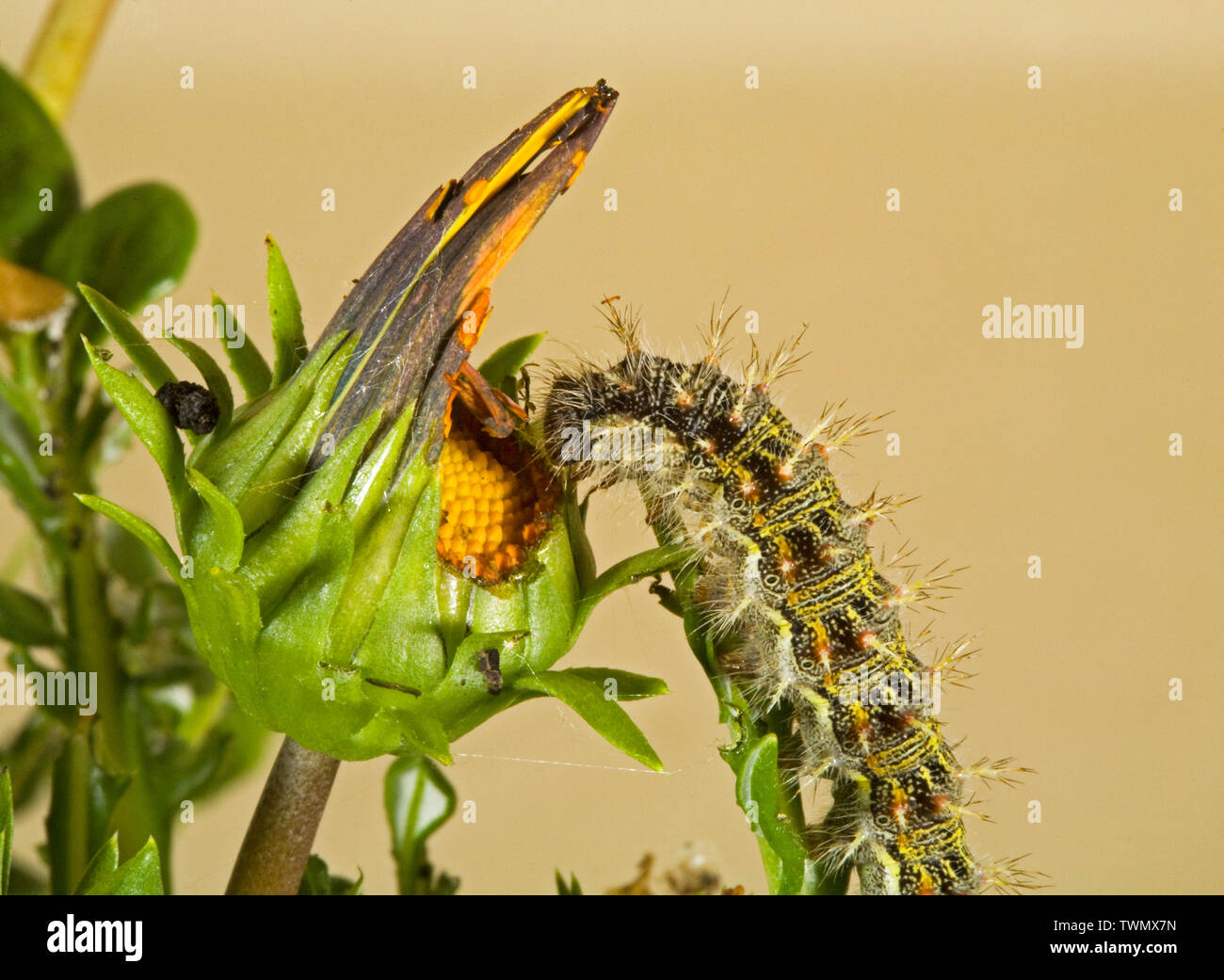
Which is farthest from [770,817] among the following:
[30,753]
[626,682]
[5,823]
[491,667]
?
[30,753]

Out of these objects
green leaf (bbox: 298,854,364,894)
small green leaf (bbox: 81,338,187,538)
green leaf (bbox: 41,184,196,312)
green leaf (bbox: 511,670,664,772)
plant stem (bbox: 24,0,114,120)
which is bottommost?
green leaf (bbox: 298,854,364,894)

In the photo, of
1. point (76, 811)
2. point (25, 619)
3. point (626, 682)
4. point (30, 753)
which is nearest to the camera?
point (626, 682)

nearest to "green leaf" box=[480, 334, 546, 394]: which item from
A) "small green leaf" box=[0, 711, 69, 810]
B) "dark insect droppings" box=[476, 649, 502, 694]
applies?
"dark insect droppings" box=[476, 649, 502, 694]

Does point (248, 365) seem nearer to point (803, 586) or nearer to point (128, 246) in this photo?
point (128, 246)

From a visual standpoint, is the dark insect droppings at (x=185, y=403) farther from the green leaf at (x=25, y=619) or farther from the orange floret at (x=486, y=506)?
the green leaf at (x=25, y=619)

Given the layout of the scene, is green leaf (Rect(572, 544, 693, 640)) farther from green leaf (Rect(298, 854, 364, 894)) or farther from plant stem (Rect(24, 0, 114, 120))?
plant stem (Rect(24, 0, 114, 120))

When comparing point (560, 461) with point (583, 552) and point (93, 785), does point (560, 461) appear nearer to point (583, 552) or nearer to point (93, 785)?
point (583, 552)
